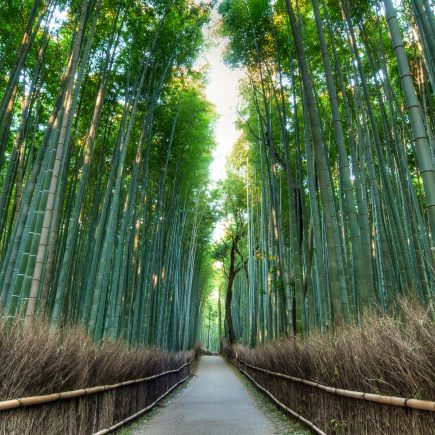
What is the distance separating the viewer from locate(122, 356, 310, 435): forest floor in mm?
3934

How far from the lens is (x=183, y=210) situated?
35.6 feet

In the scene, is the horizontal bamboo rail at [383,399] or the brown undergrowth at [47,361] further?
the brown undergrowth at [47,361]

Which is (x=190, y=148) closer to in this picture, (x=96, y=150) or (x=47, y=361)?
(x=96, y=150)

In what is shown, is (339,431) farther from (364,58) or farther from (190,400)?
(364,58)

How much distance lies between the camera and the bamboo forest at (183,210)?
7.46ft

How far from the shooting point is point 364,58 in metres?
6.92

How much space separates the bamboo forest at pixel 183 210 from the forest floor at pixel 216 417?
0.16 ft

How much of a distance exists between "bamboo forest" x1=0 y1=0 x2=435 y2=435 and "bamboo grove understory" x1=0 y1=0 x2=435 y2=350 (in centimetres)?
4

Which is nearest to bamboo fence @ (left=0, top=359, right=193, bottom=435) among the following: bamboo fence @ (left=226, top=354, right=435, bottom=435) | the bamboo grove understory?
the bamboo grove understory

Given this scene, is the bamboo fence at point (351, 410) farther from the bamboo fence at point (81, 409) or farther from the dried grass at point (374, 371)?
the bamboo fence at point (81, 409)

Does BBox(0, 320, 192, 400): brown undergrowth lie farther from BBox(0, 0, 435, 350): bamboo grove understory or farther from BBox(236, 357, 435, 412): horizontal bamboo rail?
BBox(236, 357, 435, 412): horizontal bamboo rail

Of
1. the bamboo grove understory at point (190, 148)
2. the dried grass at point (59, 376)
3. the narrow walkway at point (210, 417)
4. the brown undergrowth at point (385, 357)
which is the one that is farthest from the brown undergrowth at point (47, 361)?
the brown undergrowth at point (385, 357)

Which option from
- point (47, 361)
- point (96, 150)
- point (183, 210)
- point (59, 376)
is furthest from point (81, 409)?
point (183, 210)

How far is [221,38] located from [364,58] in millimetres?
2751
